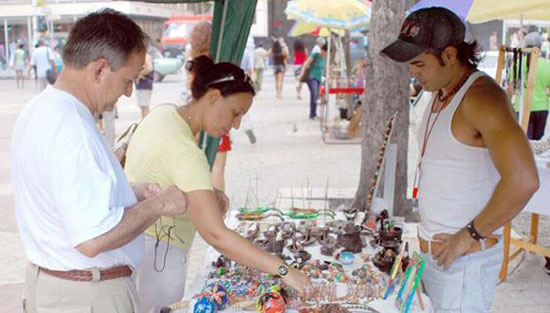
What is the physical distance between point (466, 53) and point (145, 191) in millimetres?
1197

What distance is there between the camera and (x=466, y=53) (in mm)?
2230

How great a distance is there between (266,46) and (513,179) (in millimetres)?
30714

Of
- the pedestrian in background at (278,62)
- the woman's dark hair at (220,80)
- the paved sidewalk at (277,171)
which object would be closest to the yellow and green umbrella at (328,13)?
the paved sidewalk at (277,171)

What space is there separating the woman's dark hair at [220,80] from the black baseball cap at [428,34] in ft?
1.86

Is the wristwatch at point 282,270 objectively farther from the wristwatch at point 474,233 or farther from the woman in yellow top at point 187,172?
the wristwatch at point 474,233

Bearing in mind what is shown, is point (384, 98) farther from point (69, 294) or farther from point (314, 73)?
point (314, 73)

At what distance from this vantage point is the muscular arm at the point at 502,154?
1940 mm

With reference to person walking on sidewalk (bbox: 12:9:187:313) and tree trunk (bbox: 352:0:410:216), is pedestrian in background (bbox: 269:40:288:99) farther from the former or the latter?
person walking on sidewalk (bbox: 12:9:187:313)

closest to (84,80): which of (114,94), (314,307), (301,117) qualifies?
(114,94)

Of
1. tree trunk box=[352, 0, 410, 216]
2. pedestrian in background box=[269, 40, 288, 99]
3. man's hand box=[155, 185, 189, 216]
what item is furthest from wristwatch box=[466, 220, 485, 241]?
pedestrian in background box=[269, 40, 288, 99]

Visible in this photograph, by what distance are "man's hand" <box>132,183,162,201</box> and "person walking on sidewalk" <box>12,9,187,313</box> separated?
193 mm

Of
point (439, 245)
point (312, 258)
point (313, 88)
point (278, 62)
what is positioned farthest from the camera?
point (278, 62)

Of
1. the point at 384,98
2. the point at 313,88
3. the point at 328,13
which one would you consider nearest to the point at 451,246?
the point at 384,98

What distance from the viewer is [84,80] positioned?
67.7 inches
